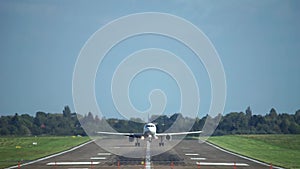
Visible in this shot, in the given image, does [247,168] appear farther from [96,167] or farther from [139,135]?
[139,135]

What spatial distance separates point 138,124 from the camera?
162 meters

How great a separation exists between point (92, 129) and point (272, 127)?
215 feet

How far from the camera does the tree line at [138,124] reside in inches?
6156

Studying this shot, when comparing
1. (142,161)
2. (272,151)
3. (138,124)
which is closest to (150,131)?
(272,151)

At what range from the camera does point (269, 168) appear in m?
38.5

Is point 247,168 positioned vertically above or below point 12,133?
below

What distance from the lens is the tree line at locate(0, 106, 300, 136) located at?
156375mm

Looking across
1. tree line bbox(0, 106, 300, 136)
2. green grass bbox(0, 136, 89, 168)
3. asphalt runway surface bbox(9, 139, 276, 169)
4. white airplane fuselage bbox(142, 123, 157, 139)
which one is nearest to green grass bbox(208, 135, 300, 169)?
asphalt runway surface bbox(9, 139, 276, 169)

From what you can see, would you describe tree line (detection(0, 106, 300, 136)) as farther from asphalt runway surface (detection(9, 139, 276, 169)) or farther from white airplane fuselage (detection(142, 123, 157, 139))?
asphalt runway surface (detection(9, 139, 276, 169))

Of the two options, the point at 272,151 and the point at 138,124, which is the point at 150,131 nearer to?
the point at 272,151

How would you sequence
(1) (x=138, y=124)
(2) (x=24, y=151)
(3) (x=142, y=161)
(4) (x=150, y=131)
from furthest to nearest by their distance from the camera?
1. (1) (x=138, y=124)
2. (4) (x=150, y=131)
3. (2) (x=24, y=151)
4. (3) (x=142, y=161)

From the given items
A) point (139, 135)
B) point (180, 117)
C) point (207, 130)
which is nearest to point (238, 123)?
point (207, 130)

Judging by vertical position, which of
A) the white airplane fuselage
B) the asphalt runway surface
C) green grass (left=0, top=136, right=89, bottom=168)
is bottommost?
the asphalt runway surface

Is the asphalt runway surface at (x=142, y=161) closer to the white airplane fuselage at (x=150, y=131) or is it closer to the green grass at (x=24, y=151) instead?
the green grass at (x=24, y=151)
